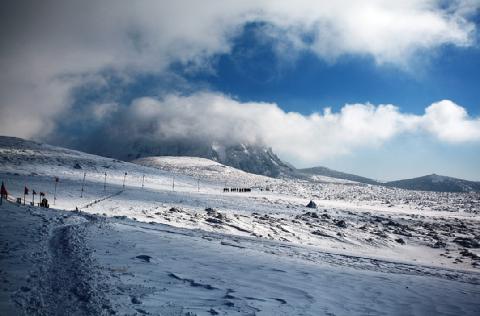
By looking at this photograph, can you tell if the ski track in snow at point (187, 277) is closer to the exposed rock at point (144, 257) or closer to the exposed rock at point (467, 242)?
the exposed rock at point (144, 257)

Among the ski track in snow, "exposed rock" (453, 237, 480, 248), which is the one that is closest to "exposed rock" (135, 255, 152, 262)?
the ski track in snow

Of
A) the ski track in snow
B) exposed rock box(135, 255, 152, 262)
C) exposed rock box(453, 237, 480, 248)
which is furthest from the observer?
exposed rock box(453, 237, 480, 248)

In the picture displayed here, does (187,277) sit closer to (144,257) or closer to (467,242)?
(144,257)

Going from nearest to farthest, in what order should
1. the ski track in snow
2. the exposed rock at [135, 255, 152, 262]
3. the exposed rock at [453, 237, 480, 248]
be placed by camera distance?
the ski track in snow → the exposed rock at [135, 255, 152, 262] → the exposed rock at [453, 237, 480, 248]

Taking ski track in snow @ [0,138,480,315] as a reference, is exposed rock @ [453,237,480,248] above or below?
below

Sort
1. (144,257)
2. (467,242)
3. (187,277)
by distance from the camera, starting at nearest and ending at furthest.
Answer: (187,277)
(144,257)
(467,242)

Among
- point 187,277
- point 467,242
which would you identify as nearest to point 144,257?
point 187,277

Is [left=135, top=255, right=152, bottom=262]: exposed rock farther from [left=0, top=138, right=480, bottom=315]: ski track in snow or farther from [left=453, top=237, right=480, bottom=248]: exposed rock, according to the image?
[left=453, top=237, right=480, bottom=248]: exposed rock

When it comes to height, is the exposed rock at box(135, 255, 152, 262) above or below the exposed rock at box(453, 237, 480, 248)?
above

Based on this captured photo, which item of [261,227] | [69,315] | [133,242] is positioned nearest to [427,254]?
[261,227]

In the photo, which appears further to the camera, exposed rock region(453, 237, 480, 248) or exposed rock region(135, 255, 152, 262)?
exposed rock region(453, 237, 480, 248)

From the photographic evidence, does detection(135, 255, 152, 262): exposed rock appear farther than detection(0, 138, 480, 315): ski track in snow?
Yes

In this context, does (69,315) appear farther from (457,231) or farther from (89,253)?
(457,231)

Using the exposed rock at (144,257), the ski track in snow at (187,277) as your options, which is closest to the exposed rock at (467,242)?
the ski track in snow at (187,277)
